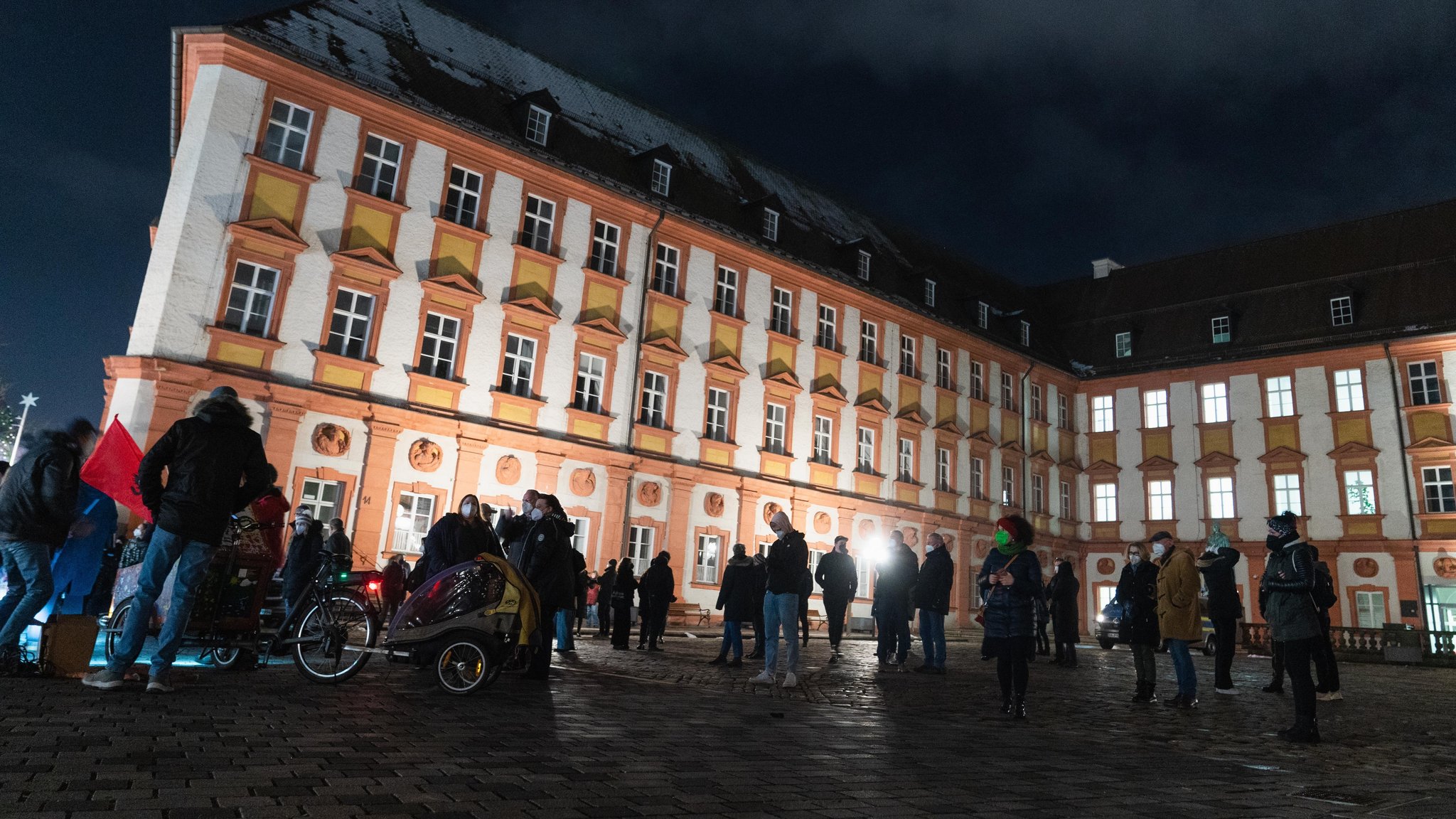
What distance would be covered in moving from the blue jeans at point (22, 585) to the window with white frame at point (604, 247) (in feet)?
64.9

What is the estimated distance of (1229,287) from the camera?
42344 millimetres

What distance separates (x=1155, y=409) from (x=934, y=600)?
104 ft

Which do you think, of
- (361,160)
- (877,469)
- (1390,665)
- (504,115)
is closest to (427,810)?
(361,160)

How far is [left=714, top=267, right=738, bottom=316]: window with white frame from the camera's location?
A: 95.4 ft

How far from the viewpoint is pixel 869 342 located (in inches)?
1323

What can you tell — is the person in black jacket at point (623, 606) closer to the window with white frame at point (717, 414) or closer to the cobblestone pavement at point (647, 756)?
Result: the cobblestone pavement at point (647, 756)

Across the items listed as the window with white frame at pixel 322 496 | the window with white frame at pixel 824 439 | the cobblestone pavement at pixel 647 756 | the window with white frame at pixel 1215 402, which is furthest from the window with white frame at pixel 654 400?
the window with white frame at pixel 1215 402

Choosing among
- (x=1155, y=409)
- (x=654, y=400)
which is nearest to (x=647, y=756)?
(x=654, y=400)

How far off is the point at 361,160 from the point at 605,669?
1663 centimetres

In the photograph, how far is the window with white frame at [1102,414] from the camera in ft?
137

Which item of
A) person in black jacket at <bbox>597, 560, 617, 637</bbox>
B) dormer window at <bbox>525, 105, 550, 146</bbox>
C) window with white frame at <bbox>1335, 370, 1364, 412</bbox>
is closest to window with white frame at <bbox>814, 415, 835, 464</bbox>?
person in black jacket at <bbox>597, 560, 617, 637</bbox>

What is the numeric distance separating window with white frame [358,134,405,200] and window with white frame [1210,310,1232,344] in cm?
3508

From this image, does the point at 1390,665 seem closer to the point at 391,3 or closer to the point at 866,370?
the point at 866,370

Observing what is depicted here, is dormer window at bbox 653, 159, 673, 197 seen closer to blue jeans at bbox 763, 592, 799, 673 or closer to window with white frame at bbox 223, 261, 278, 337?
window with white frame at bbox 223, 261, 278, 337
